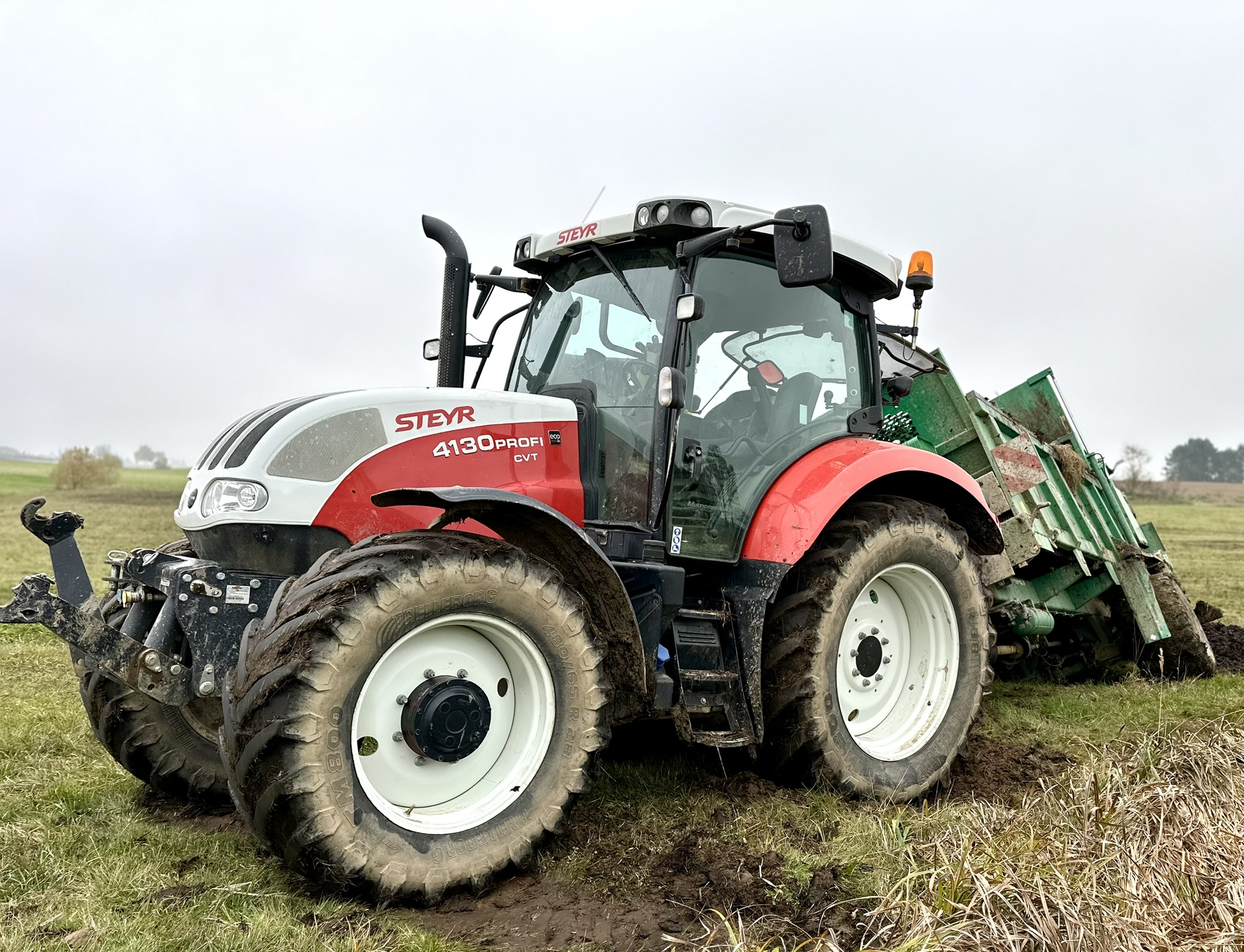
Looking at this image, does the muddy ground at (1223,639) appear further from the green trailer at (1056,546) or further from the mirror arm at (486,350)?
the mirror arm at (486,350)

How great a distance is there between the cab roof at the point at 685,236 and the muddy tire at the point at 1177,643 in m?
3.11

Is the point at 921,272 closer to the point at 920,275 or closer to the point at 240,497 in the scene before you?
the point at 920,275

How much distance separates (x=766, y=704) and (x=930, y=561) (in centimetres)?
103

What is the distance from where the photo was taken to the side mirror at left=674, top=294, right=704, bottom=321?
3.83 meters

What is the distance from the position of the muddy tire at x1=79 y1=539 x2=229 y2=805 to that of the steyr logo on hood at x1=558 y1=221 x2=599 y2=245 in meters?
1.99

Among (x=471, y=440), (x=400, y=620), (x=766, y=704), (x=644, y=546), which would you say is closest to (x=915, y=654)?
(x=766, y=704)

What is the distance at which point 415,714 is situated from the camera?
3098mm

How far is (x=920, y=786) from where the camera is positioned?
14.1ft

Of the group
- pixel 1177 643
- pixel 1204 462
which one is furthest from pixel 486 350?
pixel 1204 462

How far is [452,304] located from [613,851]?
7.89 ft

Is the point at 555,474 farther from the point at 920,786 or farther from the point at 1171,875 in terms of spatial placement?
the point at 1171,875

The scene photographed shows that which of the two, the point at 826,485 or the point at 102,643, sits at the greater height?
the point at 826,485

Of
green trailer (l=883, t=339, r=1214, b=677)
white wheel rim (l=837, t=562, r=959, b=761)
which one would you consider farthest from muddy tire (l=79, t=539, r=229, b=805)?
green trailer (l=883, t=339, r=1214, b=677)

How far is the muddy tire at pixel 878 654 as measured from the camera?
399 cm
